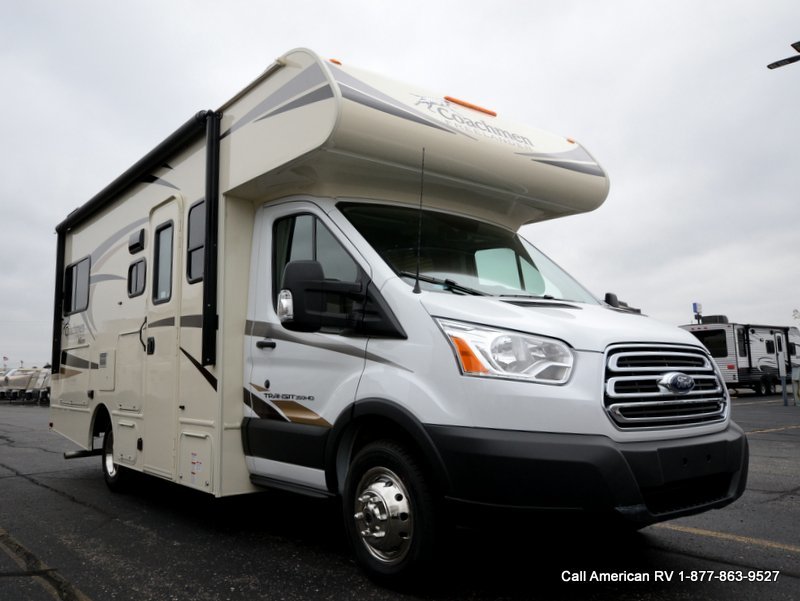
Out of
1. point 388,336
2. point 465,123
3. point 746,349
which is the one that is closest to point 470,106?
point 465,123

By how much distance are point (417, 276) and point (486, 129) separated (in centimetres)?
159

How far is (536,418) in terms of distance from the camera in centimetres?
331

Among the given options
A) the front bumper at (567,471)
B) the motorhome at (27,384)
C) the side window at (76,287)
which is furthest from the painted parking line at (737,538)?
the motorhome at (27,384)

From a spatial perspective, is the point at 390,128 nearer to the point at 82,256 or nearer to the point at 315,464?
the point at 315,464

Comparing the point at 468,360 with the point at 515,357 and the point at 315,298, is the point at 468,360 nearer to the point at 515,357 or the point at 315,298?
the point at 515,357

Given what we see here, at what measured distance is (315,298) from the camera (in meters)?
4.07

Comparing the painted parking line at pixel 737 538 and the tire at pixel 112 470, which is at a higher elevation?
the tire at pixel 112 470

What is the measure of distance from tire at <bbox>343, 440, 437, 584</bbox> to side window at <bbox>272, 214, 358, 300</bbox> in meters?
1.12

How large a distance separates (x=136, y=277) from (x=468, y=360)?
13.7 feet

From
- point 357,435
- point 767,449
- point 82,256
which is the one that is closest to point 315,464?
point 357,435

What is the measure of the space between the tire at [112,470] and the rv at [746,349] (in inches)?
882

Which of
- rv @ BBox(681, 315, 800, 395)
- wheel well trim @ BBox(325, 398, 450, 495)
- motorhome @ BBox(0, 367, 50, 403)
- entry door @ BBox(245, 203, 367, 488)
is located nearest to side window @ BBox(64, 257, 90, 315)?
entry door @ BBox(245, 203, 367, 488)

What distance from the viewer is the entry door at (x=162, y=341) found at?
18.3 feet

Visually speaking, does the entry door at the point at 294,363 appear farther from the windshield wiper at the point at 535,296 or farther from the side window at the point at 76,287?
the side window at the point at 76,287
